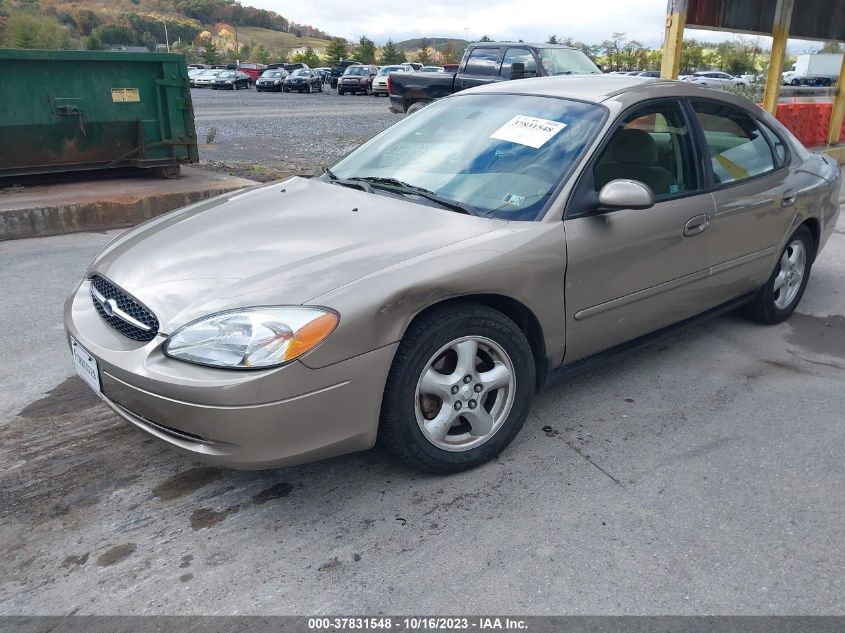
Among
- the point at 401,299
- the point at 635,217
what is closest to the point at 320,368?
the point at 401,299

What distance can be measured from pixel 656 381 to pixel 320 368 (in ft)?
7.18

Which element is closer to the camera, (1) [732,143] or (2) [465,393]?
(2) [465,393]

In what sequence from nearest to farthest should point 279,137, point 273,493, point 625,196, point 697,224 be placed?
point 273,493, point 625,196, point 697,224, point 279,137

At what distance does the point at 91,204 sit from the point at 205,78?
41.8 m

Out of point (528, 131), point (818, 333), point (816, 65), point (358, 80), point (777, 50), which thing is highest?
point (777, 50)

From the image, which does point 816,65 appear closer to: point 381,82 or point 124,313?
point 381,82

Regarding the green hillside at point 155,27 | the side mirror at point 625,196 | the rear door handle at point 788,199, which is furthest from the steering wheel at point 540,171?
the green hillside at point 155,27

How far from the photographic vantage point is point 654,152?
3.64 metres

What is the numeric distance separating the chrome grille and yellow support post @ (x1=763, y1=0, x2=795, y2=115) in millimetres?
11579

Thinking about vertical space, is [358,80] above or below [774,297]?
above

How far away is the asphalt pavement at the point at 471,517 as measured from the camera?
90.0 inches

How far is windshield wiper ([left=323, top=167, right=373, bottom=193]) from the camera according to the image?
3.47 m

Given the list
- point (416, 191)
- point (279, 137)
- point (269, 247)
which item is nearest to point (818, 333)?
point (416, 191)

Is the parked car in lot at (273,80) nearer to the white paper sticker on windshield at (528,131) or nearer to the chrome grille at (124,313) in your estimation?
the white paper sticker on windshield at (528,131)
